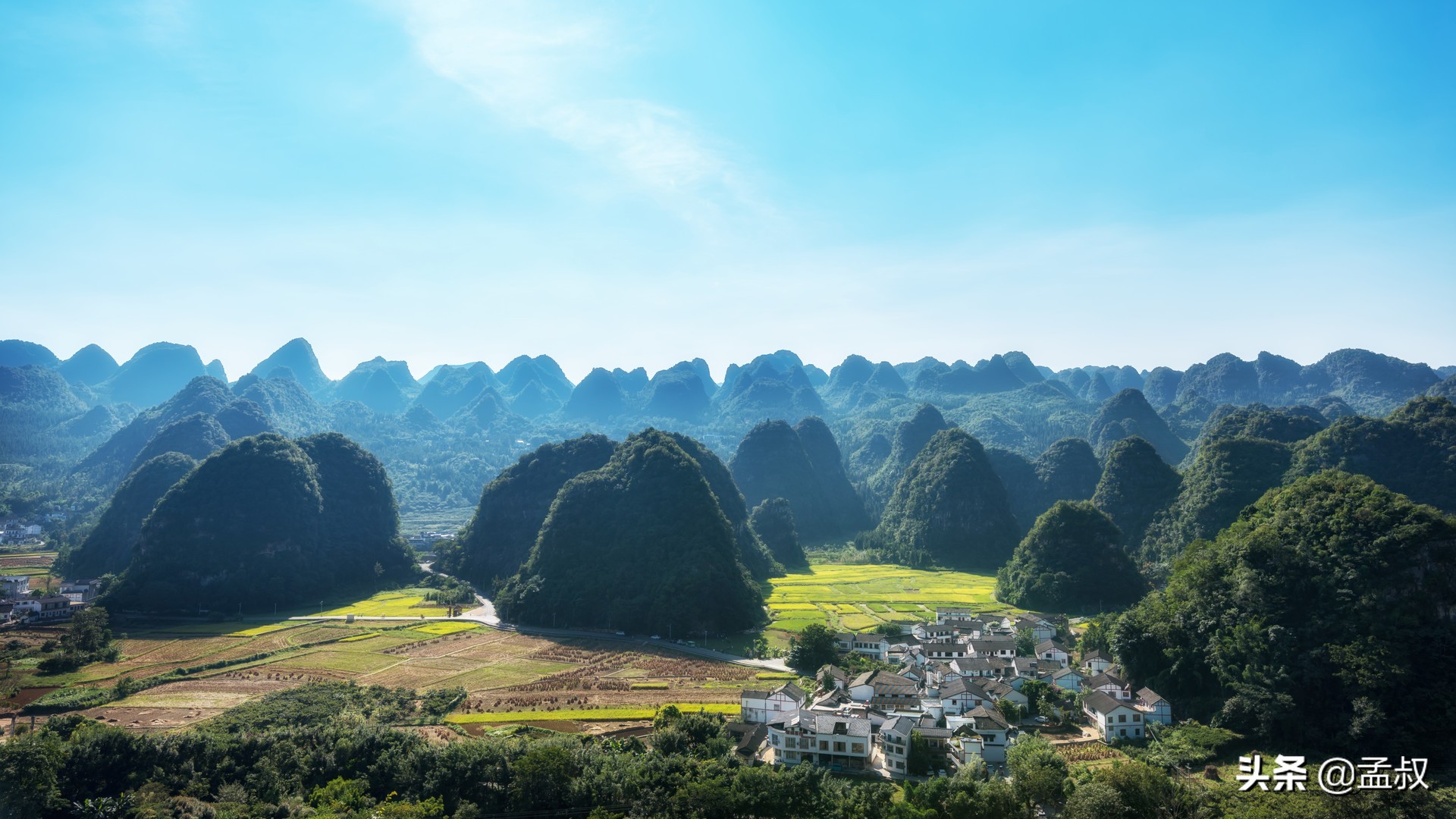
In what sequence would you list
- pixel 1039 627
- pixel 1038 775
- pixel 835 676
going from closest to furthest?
pixel 1038 775, pixel 835 676, pixel 1039 627

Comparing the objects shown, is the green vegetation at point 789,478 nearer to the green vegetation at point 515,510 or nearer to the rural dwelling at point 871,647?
the green vegetation at point 515,510

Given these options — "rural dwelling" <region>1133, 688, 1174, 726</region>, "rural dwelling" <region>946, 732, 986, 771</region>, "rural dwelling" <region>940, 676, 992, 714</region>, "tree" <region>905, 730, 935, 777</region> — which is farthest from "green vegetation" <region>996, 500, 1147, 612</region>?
"tree" <region>905, 730, 935, 777</region>

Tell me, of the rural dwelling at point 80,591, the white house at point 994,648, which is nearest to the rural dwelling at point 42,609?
the rural dwelling at point 80,591

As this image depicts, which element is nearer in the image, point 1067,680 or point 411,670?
point 1067,680

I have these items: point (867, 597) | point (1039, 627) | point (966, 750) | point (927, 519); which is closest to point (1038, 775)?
point (966, 750)

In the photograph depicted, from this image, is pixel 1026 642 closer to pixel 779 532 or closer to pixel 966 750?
pixel 966 750

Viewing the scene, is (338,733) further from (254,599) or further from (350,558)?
(350,558)

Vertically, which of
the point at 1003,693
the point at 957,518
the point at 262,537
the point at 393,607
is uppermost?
the point at 957,518
